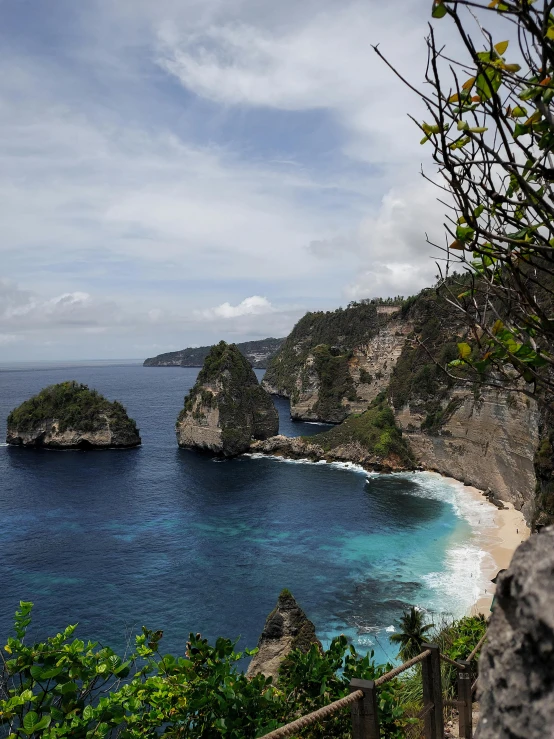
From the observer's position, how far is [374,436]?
77375 mm

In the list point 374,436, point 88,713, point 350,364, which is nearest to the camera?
point 88,713

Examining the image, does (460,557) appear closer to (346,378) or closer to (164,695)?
(164,695)

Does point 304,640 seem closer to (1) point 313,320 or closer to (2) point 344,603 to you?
(2) point 344,603

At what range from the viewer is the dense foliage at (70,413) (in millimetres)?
89562

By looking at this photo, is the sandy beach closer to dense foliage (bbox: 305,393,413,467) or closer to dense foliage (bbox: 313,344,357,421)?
dense foliage (bbox: 305,393,413,467)

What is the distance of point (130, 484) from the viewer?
2660 inches

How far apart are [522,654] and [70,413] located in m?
96.0

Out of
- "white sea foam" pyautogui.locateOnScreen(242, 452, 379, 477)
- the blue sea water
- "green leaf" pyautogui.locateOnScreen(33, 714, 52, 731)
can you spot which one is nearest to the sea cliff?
"white sea foam" pyautogui.locateOnScreen(242, 452, 379, 477)

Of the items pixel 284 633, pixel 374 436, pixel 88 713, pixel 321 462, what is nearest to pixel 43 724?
pixel 88 713

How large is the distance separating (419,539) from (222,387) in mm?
46728

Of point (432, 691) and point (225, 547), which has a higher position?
point (432, 691)

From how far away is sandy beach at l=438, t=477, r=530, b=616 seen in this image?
36.6m

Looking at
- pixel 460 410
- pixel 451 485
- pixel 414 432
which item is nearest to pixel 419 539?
pixel 451 485

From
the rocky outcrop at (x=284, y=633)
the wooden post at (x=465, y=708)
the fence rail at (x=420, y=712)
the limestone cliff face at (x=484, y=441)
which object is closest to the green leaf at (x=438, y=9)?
the fence rail at (x=420, y=712)
